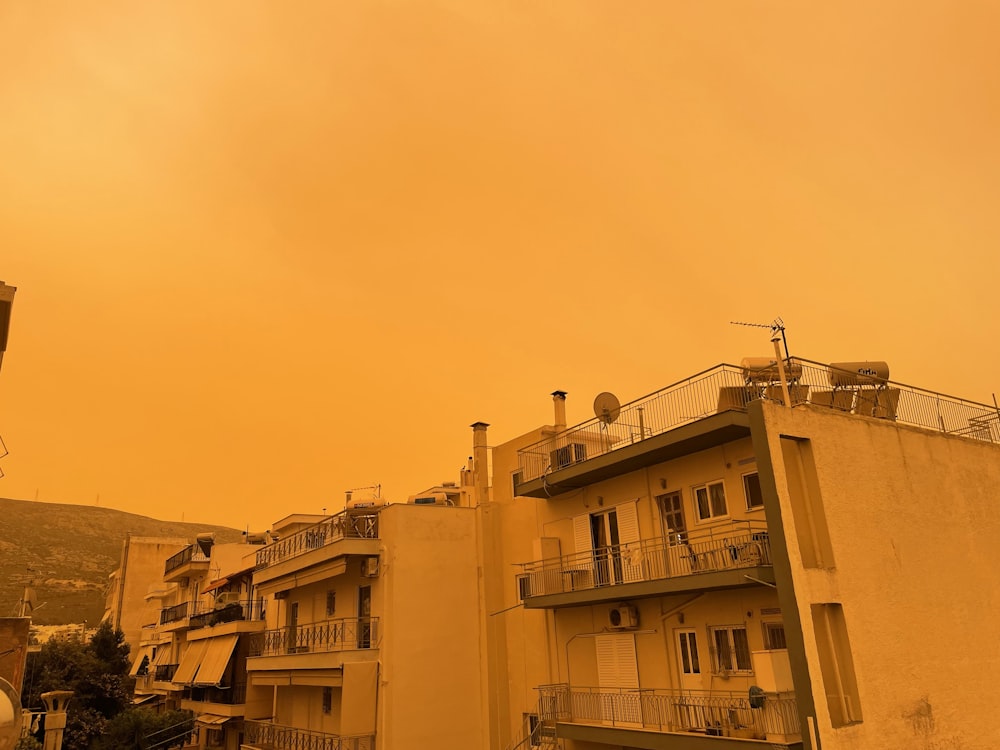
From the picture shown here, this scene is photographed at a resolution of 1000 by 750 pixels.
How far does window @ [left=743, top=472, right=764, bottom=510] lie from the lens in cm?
1597

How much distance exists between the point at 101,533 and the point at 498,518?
11637 centimetres

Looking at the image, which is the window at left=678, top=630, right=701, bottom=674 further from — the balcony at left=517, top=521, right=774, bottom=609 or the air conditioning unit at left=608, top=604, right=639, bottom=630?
the balcony at left=517, top=521, right=774, bottom=609

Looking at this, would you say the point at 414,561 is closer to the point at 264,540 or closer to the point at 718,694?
the point at 718,694

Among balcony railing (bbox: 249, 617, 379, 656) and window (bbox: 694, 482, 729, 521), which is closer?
window (bbox: 694, 482, 729, 521)

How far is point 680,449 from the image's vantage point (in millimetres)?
17328

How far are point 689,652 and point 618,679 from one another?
2.49 meters

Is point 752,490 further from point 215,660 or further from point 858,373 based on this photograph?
point 215,660

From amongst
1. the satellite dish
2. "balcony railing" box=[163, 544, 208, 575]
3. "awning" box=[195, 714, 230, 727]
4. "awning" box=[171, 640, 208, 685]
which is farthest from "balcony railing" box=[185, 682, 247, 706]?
the satellite dish

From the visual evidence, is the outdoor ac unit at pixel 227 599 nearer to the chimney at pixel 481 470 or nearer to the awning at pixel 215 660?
the awning at pixel 215 660

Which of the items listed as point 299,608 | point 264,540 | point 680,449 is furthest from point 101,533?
point 680,449

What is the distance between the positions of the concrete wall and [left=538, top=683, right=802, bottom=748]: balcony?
107 centimetres

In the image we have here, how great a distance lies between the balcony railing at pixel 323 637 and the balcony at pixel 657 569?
5.89m

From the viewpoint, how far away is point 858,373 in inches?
689

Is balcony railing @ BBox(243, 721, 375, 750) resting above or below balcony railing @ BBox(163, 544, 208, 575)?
below
